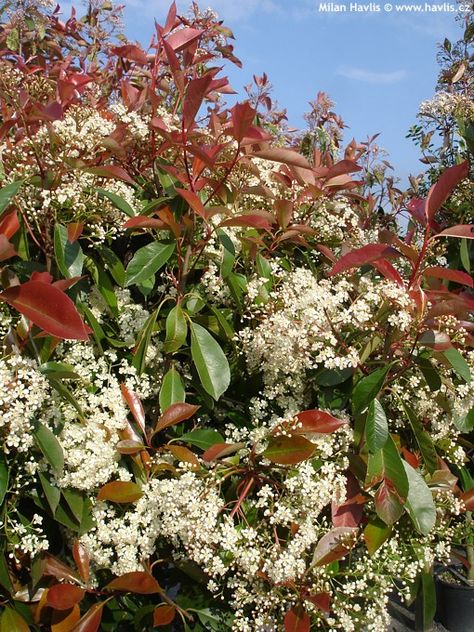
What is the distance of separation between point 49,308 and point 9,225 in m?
0.39

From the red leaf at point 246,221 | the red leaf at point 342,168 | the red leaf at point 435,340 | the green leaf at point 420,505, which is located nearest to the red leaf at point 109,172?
the red leaf at point 246,221

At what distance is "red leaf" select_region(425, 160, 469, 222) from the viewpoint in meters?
1.59

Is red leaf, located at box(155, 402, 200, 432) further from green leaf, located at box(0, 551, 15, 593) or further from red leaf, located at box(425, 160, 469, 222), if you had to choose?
red leaf, located at box(425, 160, 469, 222)

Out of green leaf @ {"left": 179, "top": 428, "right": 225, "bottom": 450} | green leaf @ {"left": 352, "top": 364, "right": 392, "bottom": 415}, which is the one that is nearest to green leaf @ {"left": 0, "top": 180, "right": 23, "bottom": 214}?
green leaf @ {"left": 179, "top": 428, "right": 225, "bottom": 450}

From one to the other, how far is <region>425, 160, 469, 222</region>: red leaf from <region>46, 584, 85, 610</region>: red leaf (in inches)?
48.8

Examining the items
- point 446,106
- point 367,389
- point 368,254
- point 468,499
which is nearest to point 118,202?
point 368,254

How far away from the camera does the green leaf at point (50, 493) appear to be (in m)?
1.45

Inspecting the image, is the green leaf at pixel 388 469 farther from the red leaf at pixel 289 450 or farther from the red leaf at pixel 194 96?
the red leaf at pixel 194 96

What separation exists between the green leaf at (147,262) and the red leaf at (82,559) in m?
0.63

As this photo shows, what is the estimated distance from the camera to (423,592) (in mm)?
2055

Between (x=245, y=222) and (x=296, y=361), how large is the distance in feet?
1.21

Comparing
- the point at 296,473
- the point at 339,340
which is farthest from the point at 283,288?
the point at 296,473

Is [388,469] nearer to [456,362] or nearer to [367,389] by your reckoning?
[367,389]

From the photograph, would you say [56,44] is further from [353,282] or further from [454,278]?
[454,278]
